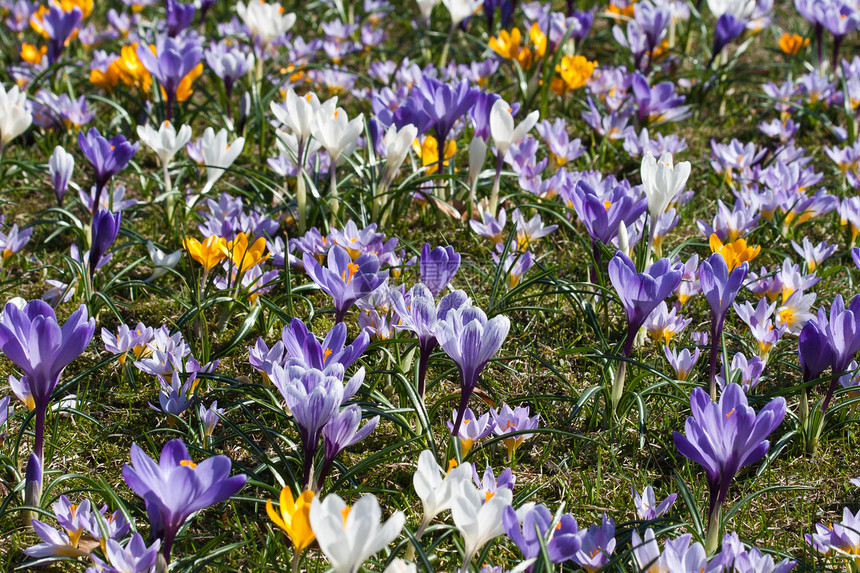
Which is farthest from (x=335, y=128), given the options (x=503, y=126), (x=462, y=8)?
(x=462, y=8)

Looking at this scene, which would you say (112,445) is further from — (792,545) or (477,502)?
(792,545)

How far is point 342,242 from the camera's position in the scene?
7.11 ft

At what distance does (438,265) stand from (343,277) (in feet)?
0.73

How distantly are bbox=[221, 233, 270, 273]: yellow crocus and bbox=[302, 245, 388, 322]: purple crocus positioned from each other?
35cm

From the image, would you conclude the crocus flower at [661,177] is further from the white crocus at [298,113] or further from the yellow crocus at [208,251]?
the yellow crocus at [208,251]

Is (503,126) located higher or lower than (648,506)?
higher

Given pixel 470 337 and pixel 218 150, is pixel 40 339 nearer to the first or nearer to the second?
pixel 470 337

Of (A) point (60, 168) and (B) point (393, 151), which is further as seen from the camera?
(A) point (60, 168)

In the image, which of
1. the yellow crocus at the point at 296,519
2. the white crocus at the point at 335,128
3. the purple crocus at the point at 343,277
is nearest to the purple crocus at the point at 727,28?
the white crocus at the point at 335,128

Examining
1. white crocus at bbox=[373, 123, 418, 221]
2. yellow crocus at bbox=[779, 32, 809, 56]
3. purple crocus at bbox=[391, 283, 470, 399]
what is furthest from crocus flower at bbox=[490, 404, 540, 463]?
yellow crocus at bbox=[779, 32, 809, 56]

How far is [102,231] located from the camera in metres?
2.09

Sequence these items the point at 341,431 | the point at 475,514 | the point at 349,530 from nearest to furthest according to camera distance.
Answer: the point at 349,530
the point at 475,514
the point at 341,431

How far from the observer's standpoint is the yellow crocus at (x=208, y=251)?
2.09 m

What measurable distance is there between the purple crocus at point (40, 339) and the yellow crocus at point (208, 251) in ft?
2.03
